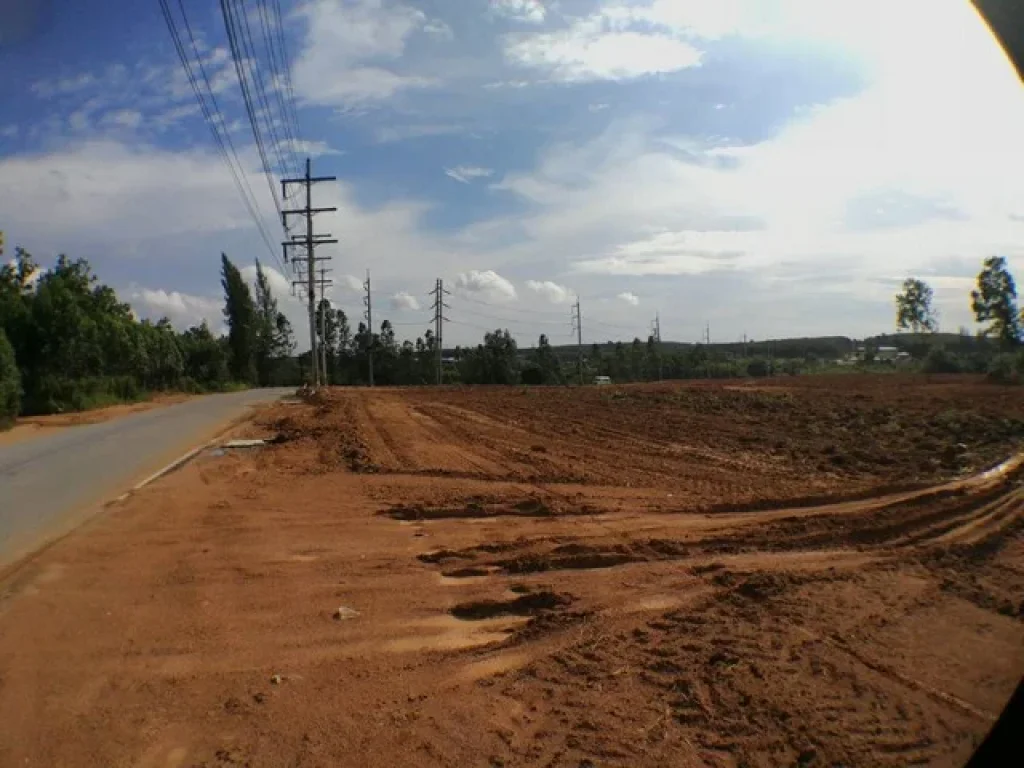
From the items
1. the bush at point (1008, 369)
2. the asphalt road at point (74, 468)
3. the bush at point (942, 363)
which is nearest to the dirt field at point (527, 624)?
the asphalt road at point (74, 468)

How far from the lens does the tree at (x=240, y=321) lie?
71688 millimetres

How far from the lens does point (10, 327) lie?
29.0 metres

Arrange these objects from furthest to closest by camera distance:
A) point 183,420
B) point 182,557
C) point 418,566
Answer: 1. point 183,420
2. point 182,557
3. point 418,566

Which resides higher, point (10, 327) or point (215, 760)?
point (10, 327)

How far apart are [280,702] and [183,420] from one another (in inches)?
901

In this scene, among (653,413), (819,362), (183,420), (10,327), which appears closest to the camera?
(653,413)

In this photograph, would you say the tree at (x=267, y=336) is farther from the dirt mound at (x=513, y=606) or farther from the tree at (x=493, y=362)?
the dirt mound at (x=513, y=606)

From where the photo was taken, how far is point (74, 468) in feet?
44.4

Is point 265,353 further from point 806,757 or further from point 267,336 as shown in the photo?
point 806,757

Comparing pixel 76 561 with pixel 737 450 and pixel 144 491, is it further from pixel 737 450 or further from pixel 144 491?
pixel 737 450

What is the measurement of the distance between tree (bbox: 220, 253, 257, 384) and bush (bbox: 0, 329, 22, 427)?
46.5 metres

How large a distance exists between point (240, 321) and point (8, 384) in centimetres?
4868

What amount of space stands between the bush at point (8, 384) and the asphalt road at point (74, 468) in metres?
3.24

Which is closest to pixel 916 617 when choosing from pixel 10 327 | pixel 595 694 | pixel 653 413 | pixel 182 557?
pixel 595 694
